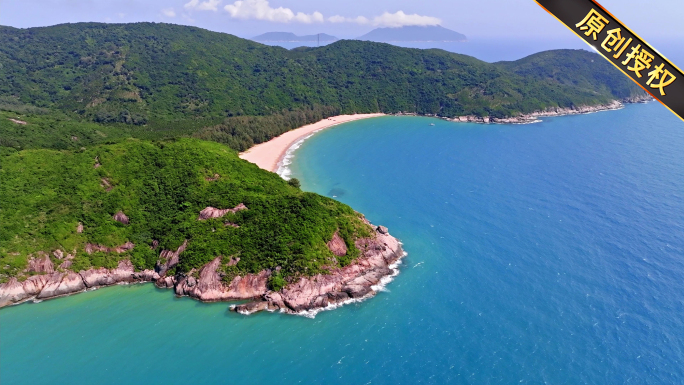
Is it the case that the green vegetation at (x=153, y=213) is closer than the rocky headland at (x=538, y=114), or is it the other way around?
the green vegetation at (x=153, y=213)

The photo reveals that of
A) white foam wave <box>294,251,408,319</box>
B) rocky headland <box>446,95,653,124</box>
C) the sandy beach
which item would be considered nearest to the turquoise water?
white foam wave <box>294,251,408,319</box>

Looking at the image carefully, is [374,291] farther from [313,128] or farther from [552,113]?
[552,113]

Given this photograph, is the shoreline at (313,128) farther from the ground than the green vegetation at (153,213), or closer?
closer

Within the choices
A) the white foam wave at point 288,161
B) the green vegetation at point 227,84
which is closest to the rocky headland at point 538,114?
the green vegetation at point 227,84

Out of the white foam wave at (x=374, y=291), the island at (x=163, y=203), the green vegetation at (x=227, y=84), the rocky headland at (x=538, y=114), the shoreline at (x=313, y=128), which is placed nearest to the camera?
the white foam wave at (x=374, y=291)

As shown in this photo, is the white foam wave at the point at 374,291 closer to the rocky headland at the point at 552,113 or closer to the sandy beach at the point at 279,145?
the sandy beach at the point at 279,145

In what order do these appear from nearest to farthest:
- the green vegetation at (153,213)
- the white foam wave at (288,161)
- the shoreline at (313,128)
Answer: the green vegetation at (153,213) → the white foam wave at (288,161) → the shoreline at (313,128)

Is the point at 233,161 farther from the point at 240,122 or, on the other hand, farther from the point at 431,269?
the point at 240,122

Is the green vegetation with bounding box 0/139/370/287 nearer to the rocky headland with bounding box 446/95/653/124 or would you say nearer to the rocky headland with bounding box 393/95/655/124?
the rocky headland with bounding box 393/95/655/124
